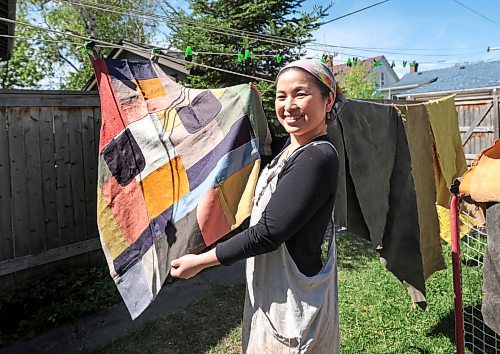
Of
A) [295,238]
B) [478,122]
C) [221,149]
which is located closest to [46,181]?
[221,149]

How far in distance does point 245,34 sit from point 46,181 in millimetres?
4048

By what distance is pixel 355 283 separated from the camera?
4.14 m

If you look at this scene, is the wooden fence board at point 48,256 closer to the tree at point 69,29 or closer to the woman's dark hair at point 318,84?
the woman's dark hair at point 318,84

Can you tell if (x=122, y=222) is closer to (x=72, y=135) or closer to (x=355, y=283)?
(x=72, y=135)

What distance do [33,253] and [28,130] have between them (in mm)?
1192

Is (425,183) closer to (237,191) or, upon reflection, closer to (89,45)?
(237,191)

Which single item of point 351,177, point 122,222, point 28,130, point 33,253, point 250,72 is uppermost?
point 250,72

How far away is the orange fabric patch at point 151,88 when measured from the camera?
225 cm

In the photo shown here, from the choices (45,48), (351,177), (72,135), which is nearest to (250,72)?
(72,135)

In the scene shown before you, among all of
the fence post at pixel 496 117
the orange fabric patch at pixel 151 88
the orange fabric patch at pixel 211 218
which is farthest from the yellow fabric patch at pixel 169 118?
the fence post at pixel 496 117

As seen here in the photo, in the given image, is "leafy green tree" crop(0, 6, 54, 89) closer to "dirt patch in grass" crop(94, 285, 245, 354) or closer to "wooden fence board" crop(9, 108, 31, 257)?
"wooden fence board" crop(9, 108, 31, 257)

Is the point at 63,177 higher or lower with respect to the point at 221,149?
lower

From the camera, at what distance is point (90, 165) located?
400 cm

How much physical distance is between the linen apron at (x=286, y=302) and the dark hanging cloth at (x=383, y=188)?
3.59 ft
